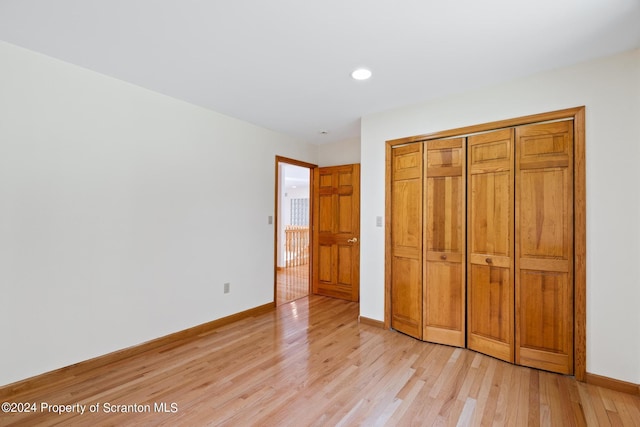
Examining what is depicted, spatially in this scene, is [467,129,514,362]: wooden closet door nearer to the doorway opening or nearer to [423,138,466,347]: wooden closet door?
[423,138,466,347]: wooden closet door

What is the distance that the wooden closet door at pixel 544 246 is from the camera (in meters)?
2.40

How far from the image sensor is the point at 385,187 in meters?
3.44

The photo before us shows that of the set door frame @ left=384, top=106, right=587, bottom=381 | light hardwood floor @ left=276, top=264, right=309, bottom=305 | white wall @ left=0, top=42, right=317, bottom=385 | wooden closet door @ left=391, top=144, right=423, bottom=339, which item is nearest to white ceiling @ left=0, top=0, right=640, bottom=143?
white wall @ left=0, top=42, right=317, bottom=385

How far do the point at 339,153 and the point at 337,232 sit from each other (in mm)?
1284

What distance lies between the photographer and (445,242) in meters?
3.01

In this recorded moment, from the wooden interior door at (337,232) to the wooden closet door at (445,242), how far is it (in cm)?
155

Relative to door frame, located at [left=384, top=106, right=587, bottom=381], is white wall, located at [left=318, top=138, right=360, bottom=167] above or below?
above

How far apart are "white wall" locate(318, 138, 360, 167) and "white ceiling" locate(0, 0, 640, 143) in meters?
1.76

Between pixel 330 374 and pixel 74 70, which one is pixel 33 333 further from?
pixel 330 374

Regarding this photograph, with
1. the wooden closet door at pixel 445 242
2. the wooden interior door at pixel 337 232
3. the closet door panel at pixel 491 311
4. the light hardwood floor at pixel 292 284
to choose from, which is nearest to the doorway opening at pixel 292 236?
the light hardwood floor at pixel 292 284

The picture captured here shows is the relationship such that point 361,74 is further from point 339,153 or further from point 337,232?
point 337,232

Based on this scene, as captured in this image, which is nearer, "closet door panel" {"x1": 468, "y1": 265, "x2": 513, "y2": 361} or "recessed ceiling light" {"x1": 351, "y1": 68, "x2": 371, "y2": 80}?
"recessed ceiling light" {"x1": 351, "y1": 68, "x2": 371, "y2": 80}

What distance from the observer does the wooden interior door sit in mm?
4574

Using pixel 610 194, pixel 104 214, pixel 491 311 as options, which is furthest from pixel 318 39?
pixel 491 311
